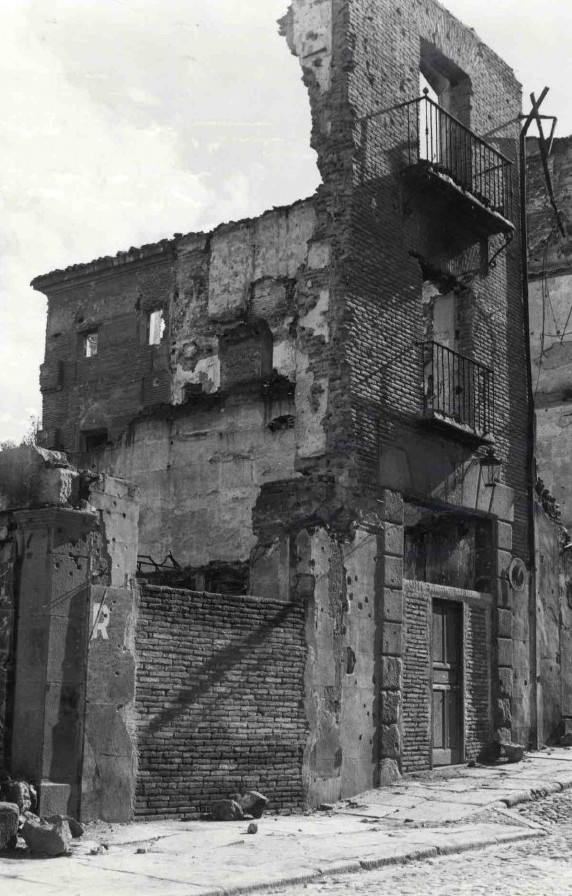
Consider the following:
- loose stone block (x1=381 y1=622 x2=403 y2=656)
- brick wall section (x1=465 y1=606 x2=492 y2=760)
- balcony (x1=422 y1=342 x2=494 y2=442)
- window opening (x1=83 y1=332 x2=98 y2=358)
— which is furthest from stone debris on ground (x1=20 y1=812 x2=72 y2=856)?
window opening (x1=83 y1=332 x2=98 y2=358)

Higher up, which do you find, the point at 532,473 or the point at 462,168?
the point at 462,168

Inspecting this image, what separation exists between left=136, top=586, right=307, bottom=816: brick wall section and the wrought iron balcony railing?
6650mm

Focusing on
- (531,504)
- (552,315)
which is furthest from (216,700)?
(552,315)

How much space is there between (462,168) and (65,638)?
32.2 feet

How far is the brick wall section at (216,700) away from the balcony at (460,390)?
13.8 feet

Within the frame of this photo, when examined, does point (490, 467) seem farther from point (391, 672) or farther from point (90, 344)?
point (90, 344)

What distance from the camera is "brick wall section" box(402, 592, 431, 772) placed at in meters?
13.4

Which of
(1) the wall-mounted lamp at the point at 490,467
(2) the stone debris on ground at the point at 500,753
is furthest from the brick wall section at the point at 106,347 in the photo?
(2) the stone debris on ground at the point at 500,753

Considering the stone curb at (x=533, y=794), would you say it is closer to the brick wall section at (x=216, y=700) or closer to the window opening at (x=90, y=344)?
the brick wall section at (x=216, y=700)

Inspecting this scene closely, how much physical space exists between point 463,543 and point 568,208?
8642 millimetres

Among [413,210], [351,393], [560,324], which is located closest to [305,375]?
[351,393]

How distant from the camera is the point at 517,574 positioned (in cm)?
1602

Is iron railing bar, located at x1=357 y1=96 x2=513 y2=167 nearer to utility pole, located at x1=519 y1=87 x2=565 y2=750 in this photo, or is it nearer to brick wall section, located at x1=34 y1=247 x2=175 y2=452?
utility pole, located at x1=519 y1=87 x2=565 y2=750

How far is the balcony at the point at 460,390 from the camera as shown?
14.7m
